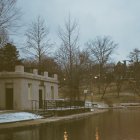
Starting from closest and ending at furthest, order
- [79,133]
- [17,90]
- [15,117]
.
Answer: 1. [79,133]
2. [15,117]
3. [17,90]

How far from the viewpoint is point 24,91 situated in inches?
1748

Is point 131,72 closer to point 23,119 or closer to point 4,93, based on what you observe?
point 4,93

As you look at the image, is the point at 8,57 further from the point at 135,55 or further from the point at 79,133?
the point at 135,55

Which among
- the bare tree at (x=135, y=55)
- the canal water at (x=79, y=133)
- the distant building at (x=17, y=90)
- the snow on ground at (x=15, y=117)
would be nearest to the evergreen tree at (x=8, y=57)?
the distant building at (x=17, y=90)

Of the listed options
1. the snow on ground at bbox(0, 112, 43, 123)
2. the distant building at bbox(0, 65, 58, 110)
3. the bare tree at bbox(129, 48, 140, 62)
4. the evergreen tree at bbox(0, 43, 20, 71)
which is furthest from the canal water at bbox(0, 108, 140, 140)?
the bare tree at bbox(129, 48, 140, 62)

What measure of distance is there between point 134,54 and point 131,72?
202 inches

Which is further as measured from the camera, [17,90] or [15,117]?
[17,90]

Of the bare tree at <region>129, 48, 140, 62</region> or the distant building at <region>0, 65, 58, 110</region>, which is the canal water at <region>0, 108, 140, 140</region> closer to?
the distant building at <region>0, 65, 58, 110</region>

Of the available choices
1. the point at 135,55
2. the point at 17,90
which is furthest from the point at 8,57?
the point at 135,55

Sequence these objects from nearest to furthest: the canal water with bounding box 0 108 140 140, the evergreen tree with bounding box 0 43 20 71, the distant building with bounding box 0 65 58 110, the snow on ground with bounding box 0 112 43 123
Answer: the canal water with bounding box 0 108 140 140
the snow on ground with bounding box 0 112 43 123
the distant building with bounding box 0 65 58 110
the evergreen tree with bounding box 0 43 20 71

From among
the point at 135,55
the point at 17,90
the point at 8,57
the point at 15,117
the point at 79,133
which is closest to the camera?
the point at 79,133

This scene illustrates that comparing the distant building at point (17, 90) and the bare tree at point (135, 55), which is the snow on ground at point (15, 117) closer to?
the distant building at point (17, 90)

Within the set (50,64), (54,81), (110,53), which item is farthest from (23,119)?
(110,53)

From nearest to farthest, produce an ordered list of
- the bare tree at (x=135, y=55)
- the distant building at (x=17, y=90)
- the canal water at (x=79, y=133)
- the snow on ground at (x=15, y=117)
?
1. the canal water at (x=79, y=133)
2. the snow on ground at (x=15, y=117)
3. the distant building at (x=17, y=90)
4. the bare tree at (x=135, y=55)
